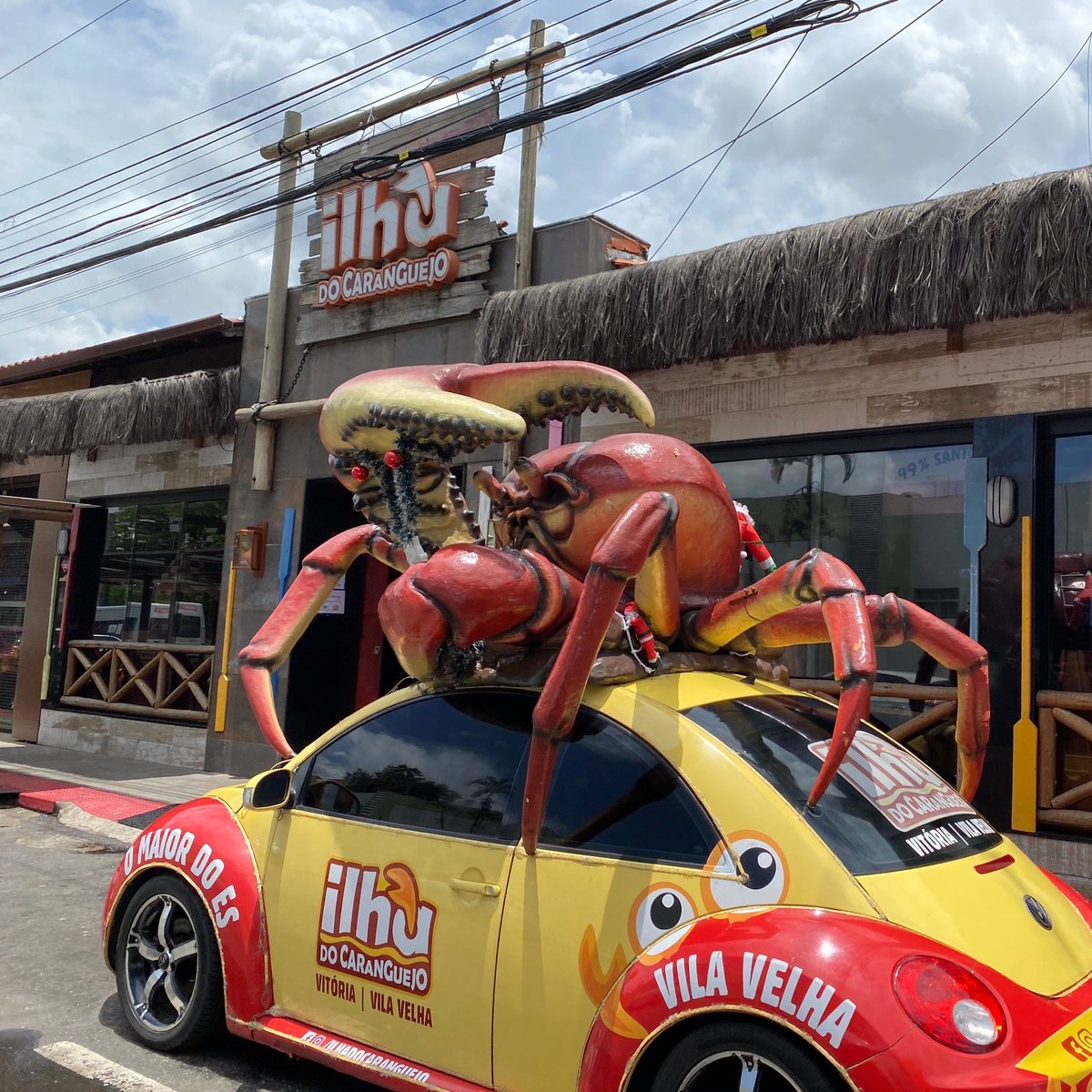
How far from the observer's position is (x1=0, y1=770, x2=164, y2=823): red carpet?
8.96 m

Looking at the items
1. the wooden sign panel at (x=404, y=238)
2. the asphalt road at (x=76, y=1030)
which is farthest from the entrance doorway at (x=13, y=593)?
the asphalt road at (x=76, y=1030)

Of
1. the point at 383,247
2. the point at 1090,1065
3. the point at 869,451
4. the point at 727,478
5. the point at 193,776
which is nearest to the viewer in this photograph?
the point at 1090,1065

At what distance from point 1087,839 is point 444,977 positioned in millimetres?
4890

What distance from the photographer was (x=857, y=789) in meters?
2.96

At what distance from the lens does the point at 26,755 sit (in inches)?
492

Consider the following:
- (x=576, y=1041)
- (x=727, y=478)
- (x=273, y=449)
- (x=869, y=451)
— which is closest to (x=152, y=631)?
(x=273, y=449)

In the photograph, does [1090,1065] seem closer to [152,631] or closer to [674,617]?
[674,617]

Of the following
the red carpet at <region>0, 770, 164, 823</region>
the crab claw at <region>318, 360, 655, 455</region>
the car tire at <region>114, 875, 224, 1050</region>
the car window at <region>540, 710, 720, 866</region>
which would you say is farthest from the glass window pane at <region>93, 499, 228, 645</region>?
the car window at <region>540, 710, 720, 866</region>

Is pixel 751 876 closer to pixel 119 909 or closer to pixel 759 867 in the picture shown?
pixel 759 867

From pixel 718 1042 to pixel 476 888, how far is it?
85 centimetres

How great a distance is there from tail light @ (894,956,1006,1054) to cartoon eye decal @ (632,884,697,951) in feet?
1.82

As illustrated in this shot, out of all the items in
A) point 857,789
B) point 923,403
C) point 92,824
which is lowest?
point 92,824

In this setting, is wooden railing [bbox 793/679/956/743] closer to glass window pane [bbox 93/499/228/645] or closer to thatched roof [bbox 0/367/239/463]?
thatched roof [bbox 0/367/239/463]

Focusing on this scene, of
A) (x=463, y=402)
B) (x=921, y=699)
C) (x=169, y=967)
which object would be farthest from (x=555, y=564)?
(x=921, y=699)
